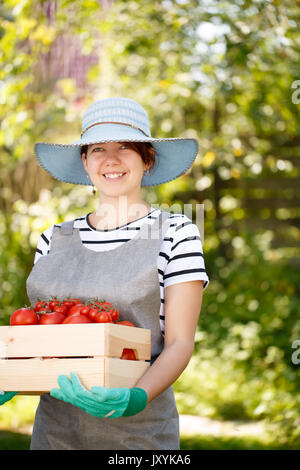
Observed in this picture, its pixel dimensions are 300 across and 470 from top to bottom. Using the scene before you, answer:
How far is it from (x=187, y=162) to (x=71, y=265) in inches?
25.8

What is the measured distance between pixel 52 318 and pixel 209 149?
414cm

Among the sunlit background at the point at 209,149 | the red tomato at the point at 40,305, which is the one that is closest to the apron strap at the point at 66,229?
the red tomato at the point at 40,305

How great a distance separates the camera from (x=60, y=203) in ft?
17.3

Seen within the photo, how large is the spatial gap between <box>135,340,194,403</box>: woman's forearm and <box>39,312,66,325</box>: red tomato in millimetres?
291

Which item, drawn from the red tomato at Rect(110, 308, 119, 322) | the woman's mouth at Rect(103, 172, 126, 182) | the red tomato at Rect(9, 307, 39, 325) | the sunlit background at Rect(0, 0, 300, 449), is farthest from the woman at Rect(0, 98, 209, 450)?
the sunlit background at Rect(0, 0, 300, 449)

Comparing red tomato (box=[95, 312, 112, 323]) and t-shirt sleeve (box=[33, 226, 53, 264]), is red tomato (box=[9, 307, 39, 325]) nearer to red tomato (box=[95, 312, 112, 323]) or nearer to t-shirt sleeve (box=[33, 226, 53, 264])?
red tomato (box=[95, 312, 112, 323])

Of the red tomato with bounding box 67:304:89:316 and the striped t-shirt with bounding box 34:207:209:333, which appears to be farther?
the striped t-shirt with bounding box 34:207:209:333

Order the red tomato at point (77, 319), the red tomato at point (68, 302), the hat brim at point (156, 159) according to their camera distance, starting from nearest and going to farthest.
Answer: the red tomato at point (77, 319) < the red tomato at point (68, 302) < the hat brim at point (156, 159)

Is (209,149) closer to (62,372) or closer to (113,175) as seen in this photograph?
(113,175)

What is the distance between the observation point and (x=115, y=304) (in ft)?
6.81

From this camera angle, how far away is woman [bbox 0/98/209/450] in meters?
2.06

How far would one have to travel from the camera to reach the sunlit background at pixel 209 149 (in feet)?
15.1

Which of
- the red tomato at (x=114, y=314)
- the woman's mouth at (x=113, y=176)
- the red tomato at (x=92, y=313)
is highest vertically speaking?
the woman's mouth at (x=113, y=176)

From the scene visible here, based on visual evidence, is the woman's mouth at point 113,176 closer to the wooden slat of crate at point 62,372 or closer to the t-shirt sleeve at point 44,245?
the t-shirt sleeve at point 44,245
